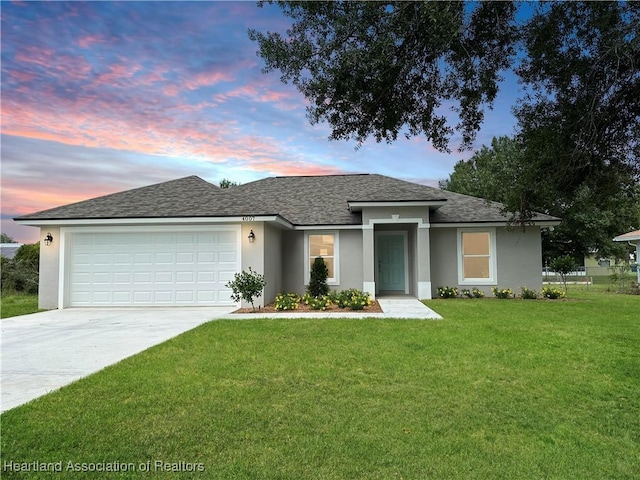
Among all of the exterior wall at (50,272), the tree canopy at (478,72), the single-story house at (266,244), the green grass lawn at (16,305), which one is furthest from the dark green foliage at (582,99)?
the green grass lawn at (16,305)

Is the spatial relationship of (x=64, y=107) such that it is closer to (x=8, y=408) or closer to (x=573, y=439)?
(x=8, y=408)

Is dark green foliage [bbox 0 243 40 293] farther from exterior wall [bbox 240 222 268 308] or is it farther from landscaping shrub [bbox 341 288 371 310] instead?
landscaping shrub [bbox 341 288 371 310]

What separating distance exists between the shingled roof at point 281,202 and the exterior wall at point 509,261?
2.61ft

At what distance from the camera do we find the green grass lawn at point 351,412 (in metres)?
3.14

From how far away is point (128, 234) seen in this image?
1291 centimetres

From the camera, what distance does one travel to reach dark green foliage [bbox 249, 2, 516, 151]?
4.91 m

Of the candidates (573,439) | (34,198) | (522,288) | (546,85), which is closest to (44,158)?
(34,198)

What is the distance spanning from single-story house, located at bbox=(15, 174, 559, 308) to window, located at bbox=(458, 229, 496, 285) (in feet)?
0.12

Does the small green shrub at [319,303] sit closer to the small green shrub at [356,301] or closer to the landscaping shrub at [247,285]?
the small green shrub at [356,301]

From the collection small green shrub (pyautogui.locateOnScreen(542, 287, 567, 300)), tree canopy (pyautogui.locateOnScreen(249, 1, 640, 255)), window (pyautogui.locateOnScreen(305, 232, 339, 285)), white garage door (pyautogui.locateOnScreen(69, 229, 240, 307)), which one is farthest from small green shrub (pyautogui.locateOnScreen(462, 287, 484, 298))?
white garage door (pyautogui.locateOnScreen(69, 229, 240, 307))

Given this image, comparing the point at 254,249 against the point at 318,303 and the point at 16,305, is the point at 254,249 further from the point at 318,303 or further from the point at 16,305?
the point at 16,305

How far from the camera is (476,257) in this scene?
50.5 ft

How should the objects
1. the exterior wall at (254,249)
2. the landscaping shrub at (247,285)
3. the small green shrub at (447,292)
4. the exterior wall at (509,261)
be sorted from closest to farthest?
the landscaping shrub at (247,285) < the exterior wall at (254,249) < the small green shrub at (447,292) < the exterior wall at (509,261)

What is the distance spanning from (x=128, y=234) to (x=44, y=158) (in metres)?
3.70
